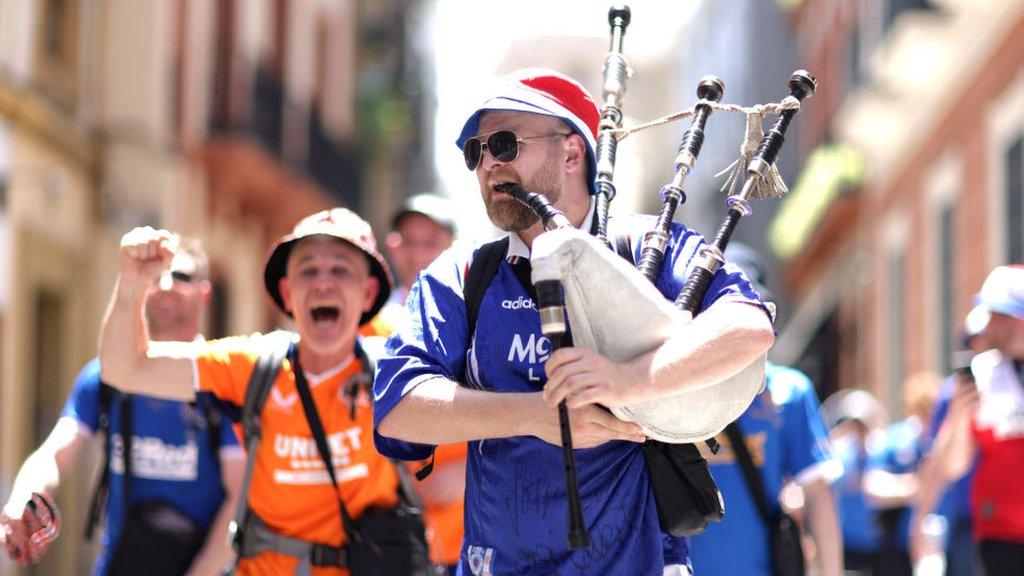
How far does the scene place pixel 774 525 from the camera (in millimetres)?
6102

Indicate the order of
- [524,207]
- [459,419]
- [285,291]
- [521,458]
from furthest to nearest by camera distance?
1. [285,291]
2. [524,207]
3. [521,458]
4. [459,419]

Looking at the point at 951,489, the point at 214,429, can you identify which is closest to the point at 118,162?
the point at 951,489

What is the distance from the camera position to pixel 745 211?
3.85 m

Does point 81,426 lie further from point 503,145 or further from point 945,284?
point 945,284

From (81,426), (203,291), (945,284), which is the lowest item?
(81,426)

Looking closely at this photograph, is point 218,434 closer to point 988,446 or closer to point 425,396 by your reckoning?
point 425,396

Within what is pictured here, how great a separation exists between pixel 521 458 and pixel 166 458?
2649 millimetres

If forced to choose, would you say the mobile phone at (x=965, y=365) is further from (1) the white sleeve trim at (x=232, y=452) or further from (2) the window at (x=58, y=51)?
(2) the window at (x=58, y=51)

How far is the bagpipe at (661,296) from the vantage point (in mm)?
3543

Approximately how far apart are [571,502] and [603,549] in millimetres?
217

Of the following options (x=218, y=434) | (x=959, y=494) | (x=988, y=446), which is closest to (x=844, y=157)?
(x=959, y=494)

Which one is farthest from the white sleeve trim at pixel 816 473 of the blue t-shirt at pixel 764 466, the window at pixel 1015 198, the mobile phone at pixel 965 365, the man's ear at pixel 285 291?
the window at pixel 1015 198

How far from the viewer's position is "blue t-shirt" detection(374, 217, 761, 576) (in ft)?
12.5

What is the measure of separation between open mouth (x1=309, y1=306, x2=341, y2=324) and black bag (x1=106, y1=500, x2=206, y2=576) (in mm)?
1010
